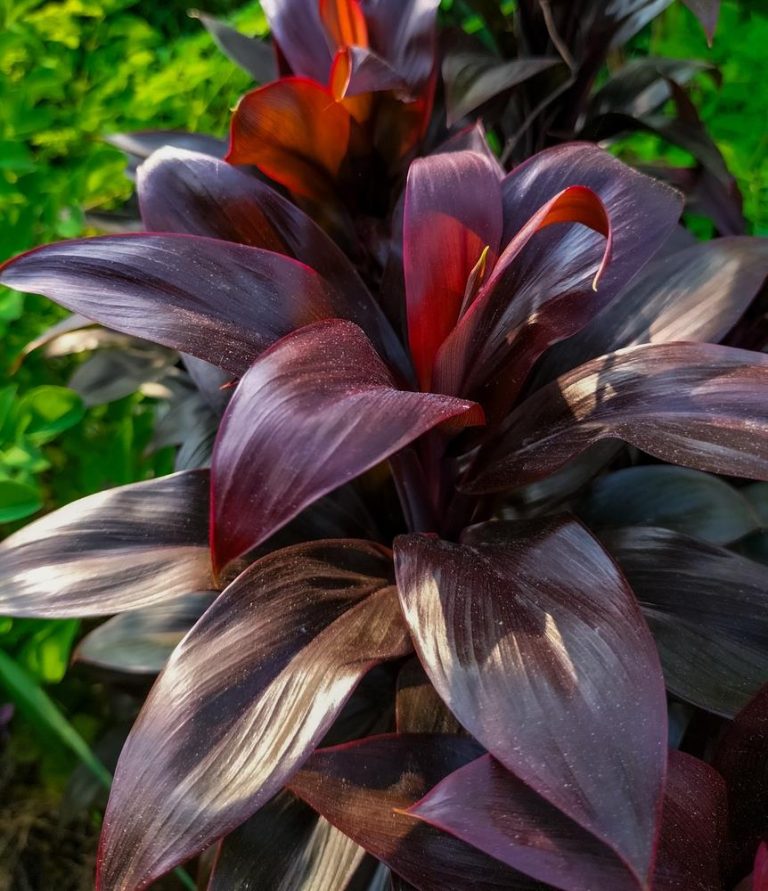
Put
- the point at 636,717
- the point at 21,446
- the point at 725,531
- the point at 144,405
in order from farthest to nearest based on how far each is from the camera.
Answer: the point at 144,405 < the point at 21,446 < the point at 725,531 < the point at 636,717

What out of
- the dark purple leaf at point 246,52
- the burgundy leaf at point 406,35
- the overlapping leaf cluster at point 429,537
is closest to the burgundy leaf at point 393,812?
the overlapping leaf cluster at point 429,537

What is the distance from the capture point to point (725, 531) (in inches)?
22.3

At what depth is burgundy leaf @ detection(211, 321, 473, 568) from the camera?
31 cm

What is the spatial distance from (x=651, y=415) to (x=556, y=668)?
0.49 ft

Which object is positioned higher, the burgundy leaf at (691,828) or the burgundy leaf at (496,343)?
the burgundy leaf at (496,343)

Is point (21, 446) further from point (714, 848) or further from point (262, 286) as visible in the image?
point (714, 848)

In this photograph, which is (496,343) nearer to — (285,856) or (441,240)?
(441,240)

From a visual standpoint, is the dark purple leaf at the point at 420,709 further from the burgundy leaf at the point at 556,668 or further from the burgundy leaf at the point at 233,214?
the burgundy leaf at the point at 233,214

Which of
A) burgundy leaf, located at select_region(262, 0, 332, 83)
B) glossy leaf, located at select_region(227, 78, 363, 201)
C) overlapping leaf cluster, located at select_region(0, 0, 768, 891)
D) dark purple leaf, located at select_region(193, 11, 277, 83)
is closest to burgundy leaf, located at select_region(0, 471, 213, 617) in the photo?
overlapping leaf cluster, located at select_region(0, 0, 768, 891)

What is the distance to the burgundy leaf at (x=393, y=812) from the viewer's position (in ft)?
1.24

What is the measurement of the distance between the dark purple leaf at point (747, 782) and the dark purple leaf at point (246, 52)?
0.78 meters

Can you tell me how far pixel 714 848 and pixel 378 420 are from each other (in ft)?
0.87

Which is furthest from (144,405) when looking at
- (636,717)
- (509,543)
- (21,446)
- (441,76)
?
(636,717)

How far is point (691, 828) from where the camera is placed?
Answer: 0.37 m
